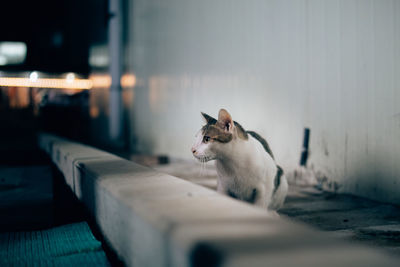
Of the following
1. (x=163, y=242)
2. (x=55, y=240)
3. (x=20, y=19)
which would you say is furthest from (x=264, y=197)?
(x=20, y=19)

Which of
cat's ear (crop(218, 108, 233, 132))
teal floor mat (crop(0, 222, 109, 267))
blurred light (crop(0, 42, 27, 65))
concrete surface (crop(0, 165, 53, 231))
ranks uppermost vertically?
blurred light (crop(0, 42, 27, 65))

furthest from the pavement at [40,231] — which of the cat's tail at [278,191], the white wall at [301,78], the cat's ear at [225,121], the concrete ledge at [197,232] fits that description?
the white wall at [301,78]

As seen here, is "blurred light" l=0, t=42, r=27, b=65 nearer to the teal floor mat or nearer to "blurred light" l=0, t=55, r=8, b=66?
"blurred light" l=0, t=55, r=8, b=66

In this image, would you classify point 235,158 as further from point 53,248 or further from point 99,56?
point 99,56

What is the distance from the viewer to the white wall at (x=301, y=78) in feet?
13.5

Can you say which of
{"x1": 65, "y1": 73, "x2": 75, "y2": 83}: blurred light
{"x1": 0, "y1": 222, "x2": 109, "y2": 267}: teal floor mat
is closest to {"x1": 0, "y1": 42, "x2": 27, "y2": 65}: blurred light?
{"x1": 65, "y1": 73, "x2": 75, "y2": 83}: blurred light

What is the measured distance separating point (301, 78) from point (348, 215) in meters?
2.12

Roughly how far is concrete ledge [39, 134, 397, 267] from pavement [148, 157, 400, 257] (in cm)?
141

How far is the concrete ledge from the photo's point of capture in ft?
3.71

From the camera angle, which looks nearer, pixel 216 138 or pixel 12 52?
pixel 216 138

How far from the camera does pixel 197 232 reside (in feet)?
4.38

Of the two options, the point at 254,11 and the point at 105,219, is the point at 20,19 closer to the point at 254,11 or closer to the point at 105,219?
the point at 254,11

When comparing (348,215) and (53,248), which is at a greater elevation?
(53,248)

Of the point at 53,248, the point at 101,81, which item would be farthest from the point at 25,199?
the point at 101,81
